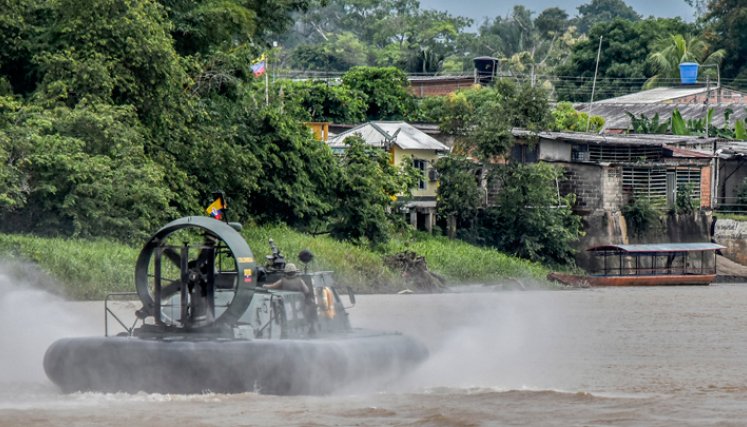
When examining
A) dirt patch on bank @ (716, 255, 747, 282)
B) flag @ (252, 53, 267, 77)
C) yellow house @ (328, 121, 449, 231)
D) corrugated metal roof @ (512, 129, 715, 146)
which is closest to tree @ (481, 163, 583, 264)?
corrugated metal roof @ (512, 129, 715, 146)

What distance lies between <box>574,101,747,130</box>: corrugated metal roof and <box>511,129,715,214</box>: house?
1078cm

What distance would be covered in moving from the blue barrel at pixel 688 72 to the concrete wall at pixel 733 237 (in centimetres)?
1813

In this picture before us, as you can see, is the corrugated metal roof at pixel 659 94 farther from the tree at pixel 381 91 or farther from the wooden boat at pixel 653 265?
the wooden boat at pixel 653 265

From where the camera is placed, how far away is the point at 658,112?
201 feet

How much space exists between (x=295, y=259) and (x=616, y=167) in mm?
15550

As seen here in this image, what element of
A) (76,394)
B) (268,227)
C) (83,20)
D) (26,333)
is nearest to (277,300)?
(76,394)

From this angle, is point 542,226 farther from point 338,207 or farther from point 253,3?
point 253,3

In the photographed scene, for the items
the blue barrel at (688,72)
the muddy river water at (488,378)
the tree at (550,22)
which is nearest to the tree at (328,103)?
the blue barrel at (688,72)

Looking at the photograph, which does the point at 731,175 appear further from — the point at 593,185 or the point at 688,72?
the point at 688,72

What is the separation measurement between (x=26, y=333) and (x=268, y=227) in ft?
59.4

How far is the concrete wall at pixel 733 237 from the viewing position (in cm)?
4991

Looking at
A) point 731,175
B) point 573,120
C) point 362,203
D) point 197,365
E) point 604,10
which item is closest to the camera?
point 197,365

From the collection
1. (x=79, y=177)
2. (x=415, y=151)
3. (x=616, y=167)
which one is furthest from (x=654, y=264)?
(x=79, y=177)

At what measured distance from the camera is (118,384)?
15.9 metres
